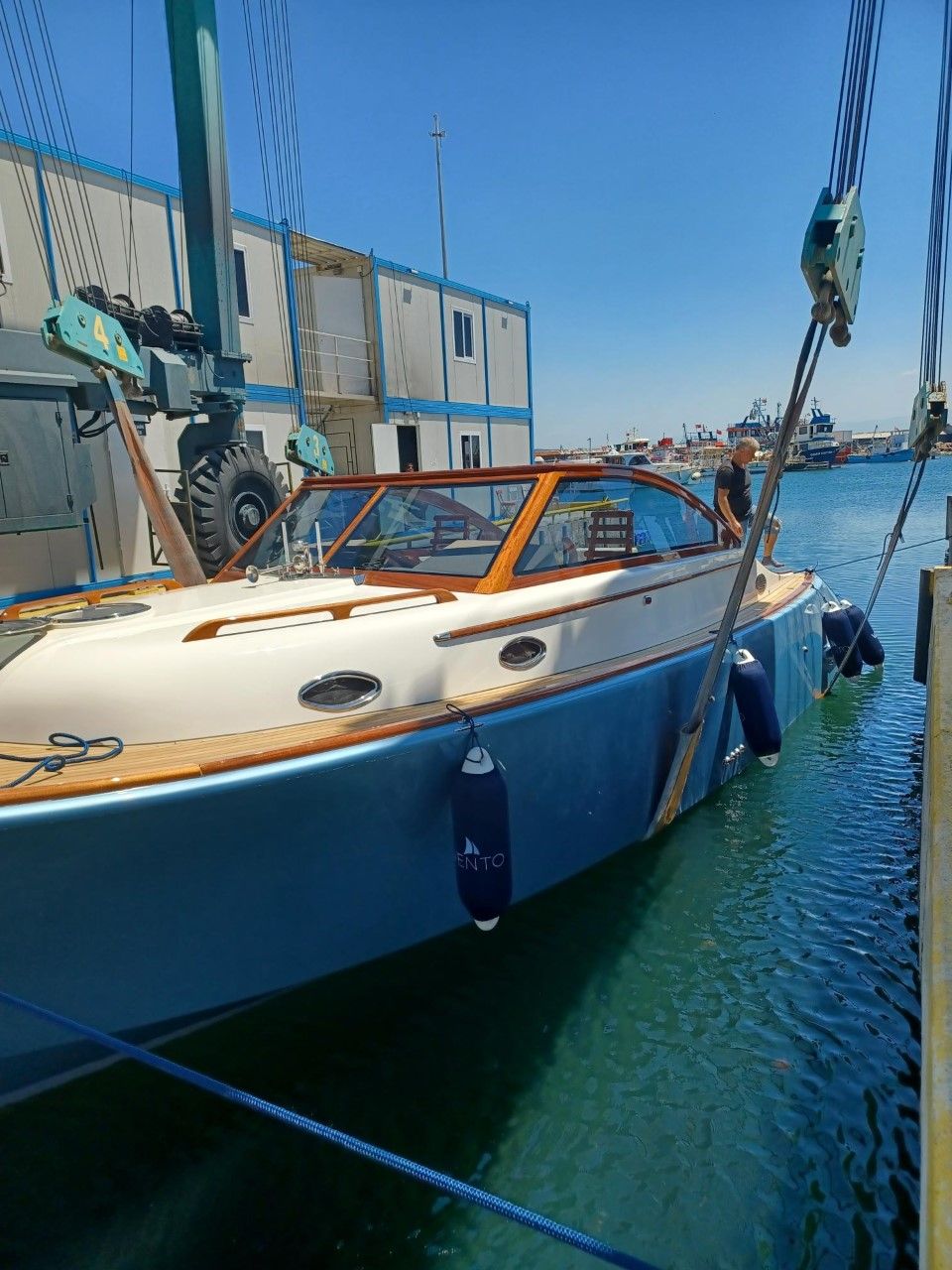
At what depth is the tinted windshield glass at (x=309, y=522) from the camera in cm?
436

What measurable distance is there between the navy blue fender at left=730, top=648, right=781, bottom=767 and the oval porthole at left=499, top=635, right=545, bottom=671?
1.38 metres

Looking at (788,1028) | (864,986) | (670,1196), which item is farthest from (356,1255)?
(864,986)

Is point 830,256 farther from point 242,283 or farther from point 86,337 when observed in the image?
point 242,283

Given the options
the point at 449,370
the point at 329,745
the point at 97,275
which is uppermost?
the point at 97,275

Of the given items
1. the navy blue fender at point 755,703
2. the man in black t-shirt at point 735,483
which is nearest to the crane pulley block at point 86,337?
the navy blue fender at point 755,703

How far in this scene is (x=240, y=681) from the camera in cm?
288

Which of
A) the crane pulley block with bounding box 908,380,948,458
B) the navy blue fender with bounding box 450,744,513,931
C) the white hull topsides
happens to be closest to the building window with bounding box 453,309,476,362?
the crane pulley block with bounding box 908,380,948,458

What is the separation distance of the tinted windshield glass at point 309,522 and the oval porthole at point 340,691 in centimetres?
139

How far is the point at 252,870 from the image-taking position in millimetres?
2605

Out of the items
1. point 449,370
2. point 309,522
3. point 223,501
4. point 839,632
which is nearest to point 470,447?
point 449,370

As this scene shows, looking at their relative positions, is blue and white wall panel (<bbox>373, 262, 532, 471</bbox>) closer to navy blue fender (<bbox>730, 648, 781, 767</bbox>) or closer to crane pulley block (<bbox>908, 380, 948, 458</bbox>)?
crane pulley block (<bbox>908, 380, 948, 458</bbox>)

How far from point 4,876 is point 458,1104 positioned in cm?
165

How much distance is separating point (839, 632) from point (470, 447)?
11.8 meters

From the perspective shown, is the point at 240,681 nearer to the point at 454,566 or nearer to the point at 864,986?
the point at 454,566
